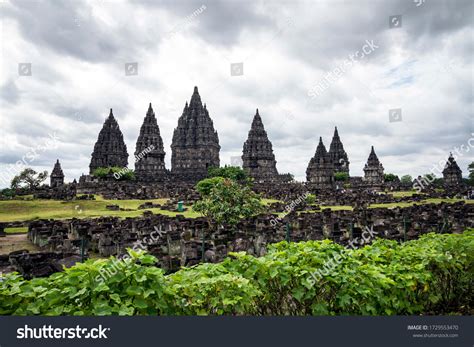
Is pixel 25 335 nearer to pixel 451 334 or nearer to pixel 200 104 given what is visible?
pixel 451 334

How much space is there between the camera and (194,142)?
2717 inches

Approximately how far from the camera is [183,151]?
69625 mm

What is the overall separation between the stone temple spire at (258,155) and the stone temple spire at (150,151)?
15.2 meters

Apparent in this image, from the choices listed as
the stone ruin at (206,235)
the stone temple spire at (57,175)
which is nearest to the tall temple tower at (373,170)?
the stone ruin at (206,235)

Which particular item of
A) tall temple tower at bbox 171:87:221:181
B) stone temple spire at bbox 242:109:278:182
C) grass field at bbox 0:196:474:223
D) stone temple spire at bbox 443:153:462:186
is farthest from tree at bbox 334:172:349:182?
grass field at bbox 0:196:474:223

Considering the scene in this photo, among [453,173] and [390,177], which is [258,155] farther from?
[453,173]

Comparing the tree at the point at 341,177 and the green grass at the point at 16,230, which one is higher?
the tree at the point at 341,177

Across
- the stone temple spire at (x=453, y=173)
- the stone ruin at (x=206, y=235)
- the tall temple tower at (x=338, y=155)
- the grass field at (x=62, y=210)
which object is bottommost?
the stone ruin at (x=206, y=235)

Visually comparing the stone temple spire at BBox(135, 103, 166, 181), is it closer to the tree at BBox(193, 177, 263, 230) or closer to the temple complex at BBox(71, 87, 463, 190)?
the temple complex at BBox(71, 87, 463, 190)

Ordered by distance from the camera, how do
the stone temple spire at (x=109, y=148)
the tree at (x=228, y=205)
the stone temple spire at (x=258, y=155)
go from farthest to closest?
the stone temple spire at (x=109, y=148) < the stone temple spire at (x=258, y=155) < the tree at (x=228, y=205)

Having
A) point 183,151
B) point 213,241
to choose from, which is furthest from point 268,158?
point 213,241

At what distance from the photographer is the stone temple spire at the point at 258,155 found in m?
63.7

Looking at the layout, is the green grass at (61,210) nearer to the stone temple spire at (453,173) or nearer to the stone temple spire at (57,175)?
the stone temple spire at (57,175)

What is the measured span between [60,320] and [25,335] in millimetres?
369
